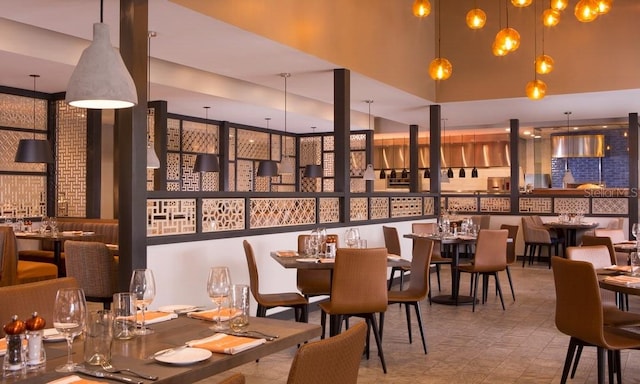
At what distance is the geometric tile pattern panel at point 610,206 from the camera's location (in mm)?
12578

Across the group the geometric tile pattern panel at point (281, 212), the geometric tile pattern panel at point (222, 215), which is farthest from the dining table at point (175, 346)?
the geometric tile pattern panel at point (281, 212)

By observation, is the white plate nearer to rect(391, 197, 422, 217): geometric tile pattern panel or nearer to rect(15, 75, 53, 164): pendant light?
rect(15, 75, 53, 164): pendant light

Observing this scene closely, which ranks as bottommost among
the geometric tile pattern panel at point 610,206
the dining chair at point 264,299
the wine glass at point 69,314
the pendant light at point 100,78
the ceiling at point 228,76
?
the dining chair at point 264,299

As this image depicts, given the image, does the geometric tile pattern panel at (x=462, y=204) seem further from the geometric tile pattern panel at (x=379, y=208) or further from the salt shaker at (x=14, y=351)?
the salt shaker at (x=14, y=351)

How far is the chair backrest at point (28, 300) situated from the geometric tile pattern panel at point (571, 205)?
1168 centimetres

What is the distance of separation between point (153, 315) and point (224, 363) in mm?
822

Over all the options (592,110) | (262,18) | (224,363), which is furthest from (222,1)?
(592,110)

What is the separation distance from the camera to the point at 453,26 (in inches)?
449

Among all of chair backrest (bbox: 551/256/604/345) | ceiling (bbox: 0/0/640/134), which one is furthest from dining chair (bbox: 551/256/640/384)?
ceiling (bbox: 0/0/640/134)

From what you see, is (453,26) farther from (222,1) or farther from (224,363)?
(224,363)

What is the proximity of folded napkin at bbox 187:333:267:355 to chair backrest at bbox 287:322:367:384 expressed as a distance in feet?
1.62

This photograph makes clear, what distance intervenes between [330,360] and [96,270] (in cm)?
408

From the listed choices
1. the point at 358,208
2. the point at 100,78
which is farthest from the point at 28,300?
the point at 358,208

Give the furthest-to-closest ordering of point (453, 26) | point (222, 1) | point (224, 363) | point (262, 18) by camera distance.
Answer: point (453, 26)
point (262, 18)
point (222, 1)
point (224, 363)
